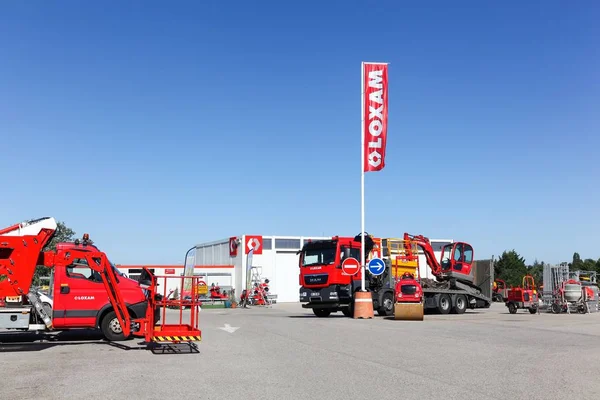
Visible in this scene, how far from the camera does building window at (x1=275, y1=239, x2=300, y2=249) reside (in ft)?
187

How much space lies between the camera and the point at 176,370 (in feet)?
34.0

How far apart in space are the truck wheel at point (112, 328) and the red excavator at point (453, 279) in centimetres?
1682

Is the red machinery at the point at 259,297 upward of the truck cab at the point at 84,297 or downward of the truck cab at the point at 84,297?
downward

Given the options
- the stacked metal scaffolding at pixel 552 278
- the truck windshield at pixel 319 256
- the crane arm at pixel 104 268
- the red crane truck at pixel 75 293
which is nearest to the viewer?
the red crane truck at pixel 75 293

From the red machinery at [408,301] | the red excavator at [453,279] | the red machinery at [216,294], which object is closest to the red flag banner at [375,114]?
the red machinery at [408,301]

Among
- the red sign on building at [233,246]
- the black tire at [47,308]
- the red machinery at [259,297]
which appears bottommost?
the red machinery at [259,297]

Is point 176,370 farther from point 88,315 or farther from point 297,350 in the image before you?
point 88,315

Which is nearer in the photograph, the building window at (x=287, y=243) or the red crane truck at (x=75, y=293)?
the red crane truck at (x=75, y=293)

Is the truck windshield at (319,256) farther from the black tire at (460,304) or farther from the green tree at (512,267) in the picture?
the green tree at (512,267)

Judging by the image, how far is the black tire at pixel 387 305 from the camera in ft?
86.4

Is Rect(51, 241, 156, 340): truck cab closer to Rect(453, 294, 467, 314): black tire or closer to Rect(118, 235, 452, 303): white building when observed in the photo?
Rect(453, 294, 467, 314): black tire

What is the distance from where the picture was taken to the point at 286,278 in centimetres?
5622

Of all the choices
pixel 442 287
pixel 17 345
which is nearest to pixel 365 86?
pixel 442 287

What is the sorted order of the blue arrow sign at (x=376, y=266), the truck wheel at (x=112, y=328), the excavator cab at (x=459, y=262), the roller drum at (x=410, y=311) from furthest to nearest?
the excavator cab at (x=459, y=262), the blue arrow sign at (x=376, y=266), the roller drum at (x=410, y=311), the truck wheel at (x=112, y=328)
